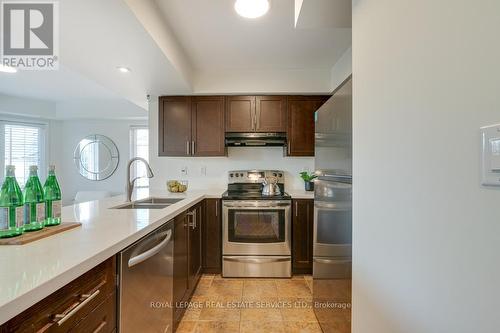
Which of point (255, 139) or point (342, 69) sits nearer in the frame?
point (342, 69)

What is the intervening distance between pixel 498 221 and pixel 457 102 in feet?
0.85

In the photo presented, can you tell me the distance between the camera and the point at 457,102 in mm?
554

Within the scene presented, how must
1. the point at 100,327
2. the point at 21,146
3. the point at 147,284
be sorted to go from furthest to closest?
1. the point at 21,146
2. the point at 147,284
3. the point at 100,327

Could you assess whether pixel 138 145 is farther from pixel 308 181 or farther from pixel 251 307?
pixel 251 307

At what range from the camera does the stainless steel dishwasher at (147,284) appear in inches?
42.3

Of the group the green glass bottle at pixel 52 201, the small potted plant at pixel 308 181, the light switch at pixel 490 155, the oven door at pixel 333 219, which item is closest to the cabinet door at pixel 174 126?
the small potted plant at pixel 308 181

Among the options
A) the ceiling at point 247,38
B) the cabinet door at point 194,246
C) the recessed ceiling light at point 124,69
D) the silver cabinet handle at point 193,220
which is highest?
the ceiling at point 247,38

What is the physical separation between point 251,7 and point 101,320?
1925 mm

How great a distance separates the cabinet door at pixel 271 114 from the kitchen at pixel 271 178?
25 millimetres

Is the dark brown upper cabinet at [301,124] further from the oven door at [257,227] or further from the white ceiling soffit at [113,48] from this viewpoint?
the white ceiling soffit at [113,48]

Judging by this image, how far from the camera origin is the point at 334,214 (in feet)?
4.94

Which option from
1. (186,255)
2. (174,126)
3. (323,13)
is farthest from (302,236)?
(323,13)

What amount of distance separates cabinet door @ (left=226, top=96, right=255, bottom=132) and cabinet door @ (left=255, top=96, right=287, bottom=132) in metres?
0.07

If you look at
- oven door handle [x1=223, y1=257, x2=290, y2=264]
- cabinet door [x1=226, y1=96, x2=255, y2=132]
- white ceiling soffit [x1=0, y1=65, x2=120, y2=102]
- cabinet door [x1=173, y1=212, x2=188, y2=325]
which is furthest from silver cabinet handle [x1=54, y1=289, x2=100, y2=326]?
white ceiling soffit [x1=0, y1=65, x2=120, y2=102]
